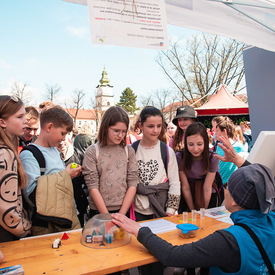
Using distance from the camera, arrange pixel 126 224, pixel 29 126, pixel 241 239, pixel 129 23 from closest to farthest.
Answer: pixel 241 239 < pixel 126 224 < pixel 129 23 < pixel 29 126

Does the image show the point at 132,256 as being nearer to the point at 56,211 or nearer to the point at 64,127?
the point at 56,211

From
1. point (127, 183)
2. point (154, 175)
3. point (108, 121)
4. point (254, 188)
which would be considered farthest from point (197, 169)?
point (254, 188)

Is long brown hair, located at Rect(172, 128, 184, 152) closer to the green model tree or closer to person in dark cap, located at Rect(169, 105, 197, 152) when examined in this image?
person in dark cap, located at Rect(169, 105, 197, 152)

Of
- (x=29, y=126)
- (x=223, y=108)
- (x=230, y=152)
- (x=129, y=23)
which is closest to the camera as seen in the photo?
(x=129, y=23)

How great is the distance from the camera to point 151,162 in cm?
247

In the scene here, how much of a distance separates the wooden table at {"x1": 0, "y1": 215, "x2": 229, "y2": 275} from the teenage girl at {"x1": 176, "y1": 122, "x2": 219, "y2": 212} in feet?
2.82

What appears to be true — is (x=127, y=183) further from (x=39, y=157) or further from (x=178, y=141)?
(x=178, y=141)

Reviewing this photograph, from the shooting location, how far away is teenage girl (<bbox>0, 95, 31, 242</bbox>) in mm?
1506

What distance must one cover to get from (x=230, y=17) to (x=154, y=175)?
1660 mm

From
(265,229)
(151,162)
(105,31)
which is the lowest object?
(265,229)

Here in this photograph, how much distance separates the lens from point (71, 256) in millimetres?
1473

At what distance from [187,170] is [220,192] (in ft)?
1.77

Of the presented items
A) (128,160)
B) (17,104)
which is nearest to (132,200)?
(128,160)

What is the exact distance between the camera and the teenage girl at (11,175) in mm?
1506
